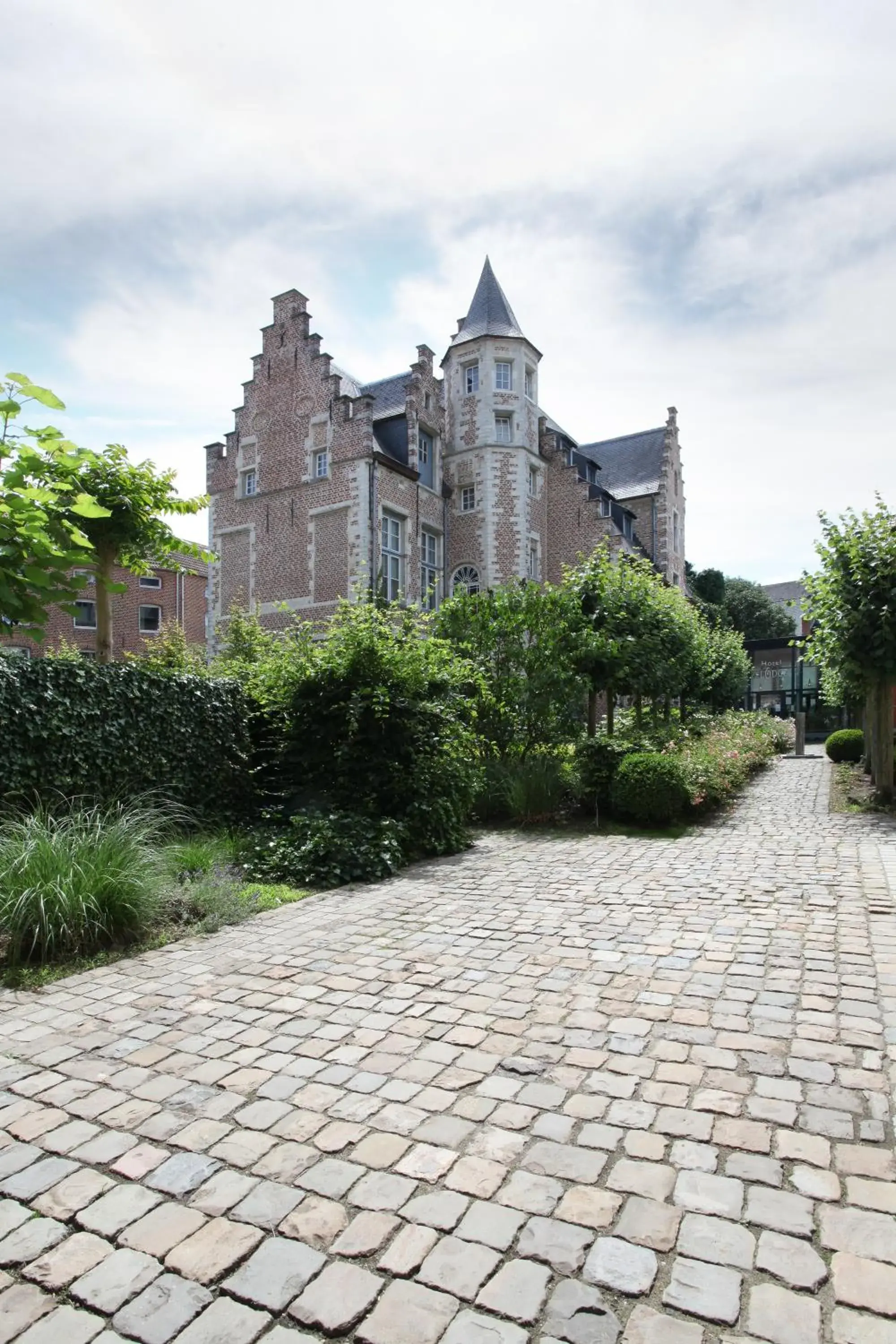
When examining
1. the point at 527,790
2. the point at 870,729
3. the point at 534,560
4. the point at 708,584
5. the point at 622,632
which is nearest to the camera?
the point at 527,790

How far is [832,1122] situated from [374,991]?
2.08 meters

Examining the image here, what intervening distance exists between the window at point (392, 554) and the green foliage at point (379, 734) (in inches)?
683

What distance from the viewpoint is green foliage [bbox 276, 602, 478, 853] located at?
788 centimetres

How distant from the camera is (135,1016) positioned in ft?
11.8

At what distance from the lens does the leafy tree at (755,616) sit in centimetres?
5219

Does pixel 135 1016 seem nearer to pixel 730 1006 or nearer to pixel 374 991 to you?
pixel 374 991

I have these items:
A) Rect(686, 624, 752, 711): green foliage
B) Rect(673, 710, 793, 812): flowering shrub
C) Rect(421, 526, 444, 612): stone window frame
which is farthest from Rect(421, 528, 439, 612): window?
Rect(673, 710, 793, 812): flowering shrub

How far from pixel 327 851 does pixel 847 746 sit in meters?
15.5

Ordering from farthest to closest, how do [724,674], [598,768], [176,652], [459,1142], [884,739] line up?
[724,674] < [176,652] < [884,739] < [598,768] < [459,1142]

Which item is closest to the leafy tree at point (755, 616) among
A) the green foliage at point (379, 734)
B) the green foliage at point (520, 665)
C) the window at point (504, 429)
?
the window at point (504, 429)

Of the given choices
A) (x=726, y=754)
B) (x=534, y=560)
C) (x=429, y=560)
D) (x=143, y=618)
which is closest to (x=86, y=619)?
(x=143, y=618)

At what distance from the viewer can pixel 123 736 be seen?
7.50 metres

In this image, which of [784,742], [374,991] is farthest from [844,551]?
[784,742]

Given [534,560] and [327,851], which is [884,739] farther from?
[534,560]
